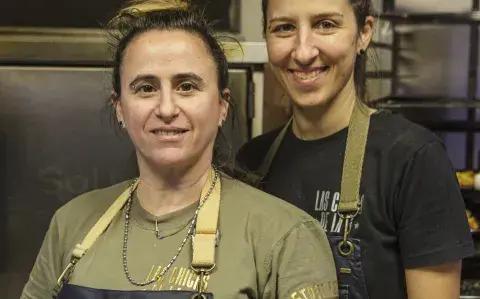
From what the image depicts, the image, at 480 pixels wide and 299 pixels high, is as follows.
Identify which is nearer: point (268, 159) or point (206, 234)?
point (206, 234)

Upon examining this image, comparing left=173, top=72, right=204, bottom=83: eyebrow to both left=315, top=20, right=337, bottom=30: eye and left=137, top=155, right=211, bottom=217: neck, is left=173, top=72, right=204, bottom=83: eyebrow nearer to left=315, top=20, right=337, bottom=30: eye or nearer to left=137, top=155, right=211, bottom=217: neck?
left=137, top=155, right=211, bottom=217: neck

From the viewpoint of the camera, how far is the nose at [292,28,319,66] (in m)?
1.08

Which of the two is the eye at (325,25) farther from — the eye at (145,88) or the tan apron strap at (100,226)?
the tan apron strap at (100,226)

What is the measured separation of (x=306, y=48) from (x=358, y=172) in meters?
0.23

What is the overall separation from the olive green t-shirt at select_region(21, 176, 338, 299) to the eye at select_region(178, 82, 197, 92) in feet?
0.56

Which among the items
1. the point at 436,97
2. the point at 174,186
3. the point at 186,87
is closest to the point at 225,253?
the point at 174,186

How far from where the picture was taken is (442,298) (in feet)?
3.37

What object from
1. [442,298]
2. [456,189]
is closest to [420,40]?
[456,189]

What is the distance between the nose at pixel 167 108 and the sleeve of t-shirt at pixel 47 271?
29cm

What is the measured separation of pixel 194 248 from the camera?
0.92 meters

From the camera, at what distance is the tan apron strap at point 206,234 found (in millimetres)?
906

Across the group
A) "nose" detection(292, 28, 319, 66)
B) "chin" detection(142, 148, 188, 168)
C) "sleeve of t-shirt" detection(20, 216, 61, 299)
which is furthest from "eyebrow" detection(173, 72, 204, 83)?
"sleeve of t-shirt" detection(20, 216, 61, 299)

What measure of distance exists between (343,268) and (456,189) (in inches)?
9.0

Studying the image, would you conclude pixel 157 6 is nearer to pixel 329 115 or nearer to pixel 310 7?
pixel 310 7
